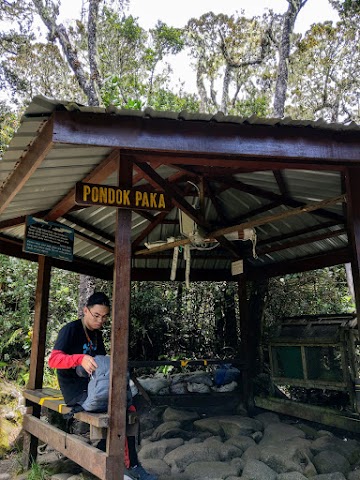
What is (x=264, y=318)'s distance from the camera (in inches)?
304

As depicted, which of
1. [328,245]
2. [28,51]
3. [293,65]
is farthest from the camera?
[293,65]

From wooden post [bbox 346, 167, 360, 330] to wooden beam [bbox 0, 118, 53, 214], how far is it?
2.41 m

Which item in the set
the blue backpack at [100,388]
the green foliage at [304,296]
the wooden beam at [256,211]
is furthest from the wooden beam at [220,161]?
the green foliage at [304,296]

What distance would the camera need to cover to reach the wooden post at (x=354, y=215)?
3.36 metres

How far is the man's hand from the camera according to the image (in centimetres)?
334

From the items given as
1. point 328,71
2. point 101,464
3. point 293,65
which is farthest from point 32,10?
point 101,464

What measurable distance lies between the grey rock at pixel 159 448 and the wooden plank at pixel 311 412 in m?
2.04

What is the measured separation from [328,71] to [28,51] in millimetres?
11871

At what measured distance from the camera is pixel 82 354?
145 inches

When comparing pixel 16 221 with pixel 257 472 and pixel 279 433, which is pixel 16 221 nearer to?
pixel 257 472

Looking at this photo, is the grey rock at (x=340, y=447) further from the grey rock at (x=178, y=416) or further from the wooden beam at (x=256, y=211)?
the wooden beam at (x=256, y=211)

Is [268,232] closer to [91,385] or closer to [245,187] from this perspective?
[245,187]

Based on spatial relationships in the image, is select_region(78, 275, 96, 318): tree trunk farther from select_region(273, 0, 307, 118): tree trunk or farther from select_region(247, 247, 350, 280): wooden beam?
select_region(273, 0, 307, 118): tree trunk

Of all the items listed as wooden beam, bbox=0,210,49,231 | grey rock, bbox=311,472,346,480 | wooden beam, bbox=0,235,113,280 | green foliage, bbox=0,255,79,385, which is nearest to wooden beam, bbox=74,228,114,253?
wooden beam, bbox=0,235,113,280
